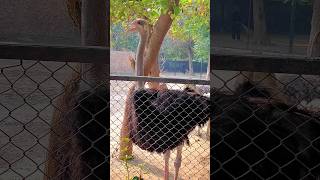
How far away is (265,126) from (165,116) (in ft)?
7.31

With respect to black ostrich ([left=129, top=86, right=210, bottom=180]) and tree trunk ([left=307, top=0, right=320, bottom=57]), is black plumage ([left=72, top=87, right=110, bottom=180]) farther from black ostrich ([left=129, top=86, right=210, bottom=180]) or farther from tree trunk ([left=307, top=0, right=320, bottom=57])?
black ostrich ([left=129, top=86, right=210, bottom=180])

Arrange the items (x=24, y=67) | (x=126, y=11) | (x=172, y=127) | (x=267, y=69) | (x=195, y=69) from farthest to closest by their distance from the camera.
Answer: (x=195, y=69), (x=126, y=11), (x=172, y=127), (x=24, y=67), (x=267, y=69)

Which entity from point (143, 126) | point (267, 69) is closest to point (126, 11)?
point (143, 126)

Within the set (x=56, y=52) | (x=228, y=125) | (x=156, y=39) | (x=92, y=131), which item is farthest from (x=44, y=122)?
(x=156, y=39)

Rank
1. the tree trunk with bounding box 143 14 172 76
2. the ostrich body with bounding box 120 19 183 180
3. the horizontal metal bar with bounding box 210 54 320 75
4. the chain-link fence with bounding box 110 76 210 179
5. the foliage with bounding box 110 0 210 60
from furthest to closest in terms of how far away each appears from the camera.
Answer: the tree trunk with bounding box 143 14 172 76 → the foliage with bounding box 110 0 210 60 → the ostrich body with bounding box 120 19 183 180 → the chain-link fence with bounding box 110 76 210 179 → the horizontal metal bar with bounding box 210 54 320 75

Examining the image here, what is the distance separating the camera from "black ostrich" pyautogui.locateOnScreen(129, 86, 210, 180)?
3.51m

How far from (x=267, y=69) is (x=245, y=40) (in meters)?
0.24

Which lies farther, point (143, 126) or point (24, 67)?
point (143, 126)

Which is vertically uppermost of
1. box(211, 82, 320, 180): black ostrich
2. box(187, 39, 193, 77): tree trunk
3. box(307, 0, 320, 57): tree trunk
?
box(307, 0, 320, 57): tree trunk

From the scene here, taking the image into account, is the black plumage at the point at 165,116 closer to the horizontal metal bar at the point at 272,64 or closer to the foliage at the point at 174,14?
the foliage at the point at 174,14

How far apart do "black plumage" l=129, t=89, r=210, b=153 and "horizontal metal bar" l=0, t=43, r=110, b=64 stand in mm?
2344

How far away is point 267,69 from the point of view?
3.56 ft

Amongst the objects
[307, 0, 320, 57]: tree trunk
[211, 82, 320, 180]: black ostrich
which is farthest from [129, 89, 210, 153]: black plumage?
[307, 0, 320, 57]: tree trunk

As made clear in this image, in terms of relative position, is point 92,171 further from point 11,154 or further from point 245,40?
point 245,40
